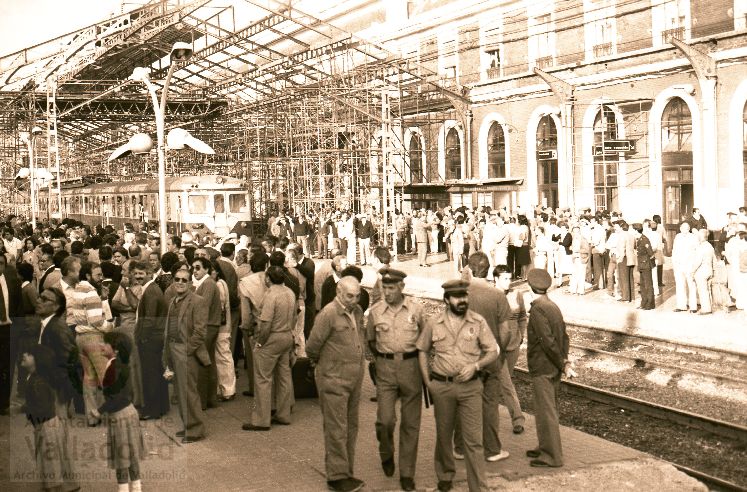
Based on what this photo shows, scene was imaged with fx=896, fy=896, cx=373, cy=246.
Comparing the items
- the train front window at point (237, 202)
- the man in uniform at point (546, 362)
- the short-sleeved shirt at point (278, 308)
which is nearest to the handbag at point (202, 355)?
the short-sleeved shirt at point (278, 308)

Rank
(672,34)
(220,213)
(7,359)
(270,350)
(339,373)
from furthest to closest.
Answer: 1. (220,213)
2. (672,34)
3. (7,359)
4. (270,350)
5. (339,373)

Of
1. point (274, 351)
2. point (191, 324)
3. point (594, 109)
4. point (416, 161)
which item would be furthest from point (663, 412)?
point (416, 161)

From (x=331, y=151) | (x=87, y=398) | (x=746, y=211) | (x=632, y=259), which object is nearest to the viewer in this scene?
(x=87, y=398)

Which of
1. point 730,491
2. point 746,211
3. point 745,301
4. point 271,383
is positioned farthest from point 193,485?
point 746,211

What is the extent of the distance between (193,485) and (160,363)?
7.70 ft

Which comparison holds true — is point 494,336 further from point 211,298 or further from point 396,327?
point 211,298

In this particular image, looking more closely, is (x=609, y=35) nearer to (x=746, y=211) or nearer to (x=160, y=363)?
(x=746, y=211)

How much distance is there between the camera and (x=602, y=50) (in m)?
30.6

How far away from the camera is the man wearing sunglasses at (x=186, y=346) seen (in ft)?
31.1

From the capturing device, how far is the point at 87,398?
962 centimetres

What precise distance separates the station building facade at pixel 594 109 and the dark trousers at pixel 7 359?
65.3 feet

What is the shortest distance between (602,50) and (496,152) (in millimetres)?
6048

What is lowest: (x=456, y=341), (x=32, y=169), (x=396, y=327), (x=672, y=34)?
(x=456, y=341)

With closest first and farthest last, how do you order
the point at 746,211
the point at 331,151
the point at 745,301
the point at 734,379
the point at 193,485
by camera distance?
the point at 193,485 < the point at 734,379 < the point at 745,301 < the point at 746,211 < the point at 331,151
